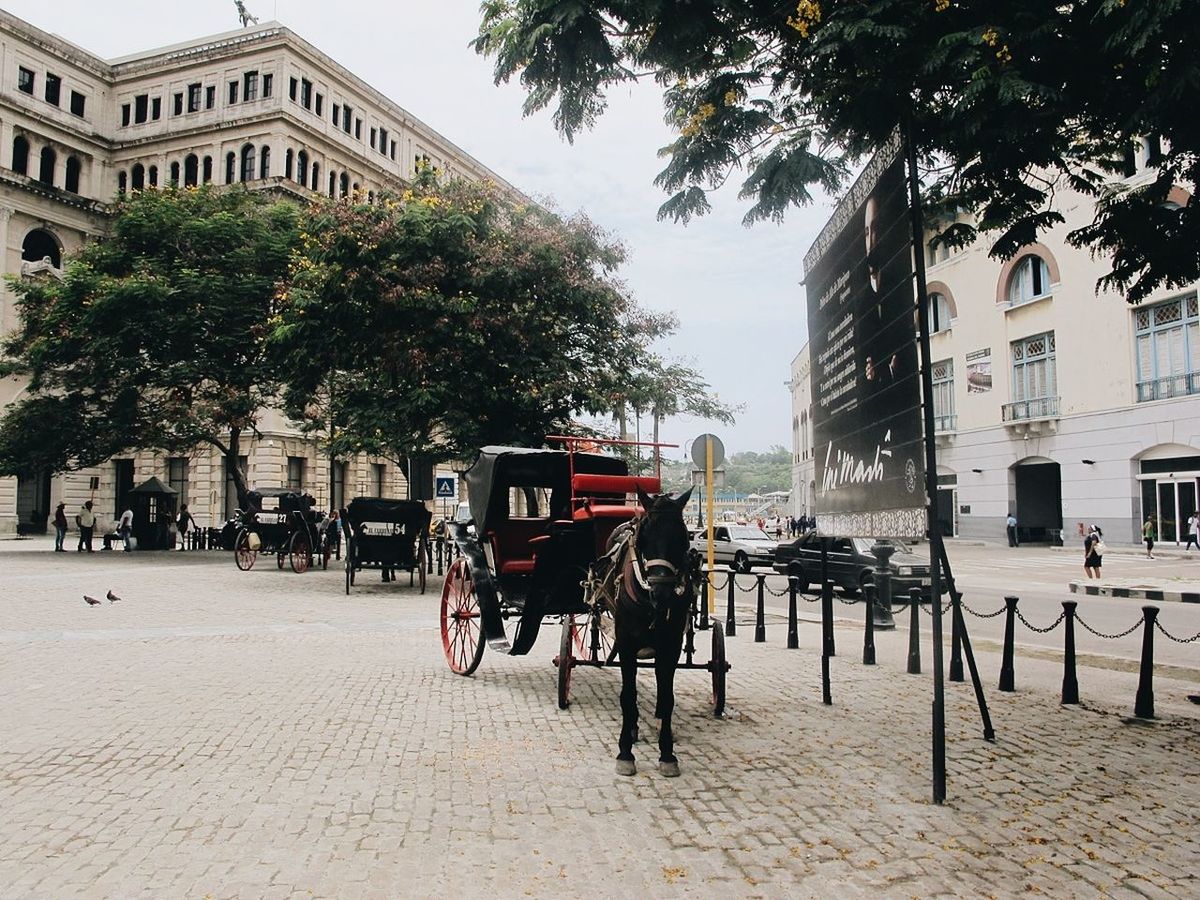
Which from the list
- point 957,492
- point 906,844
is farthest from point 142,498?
point 957,492

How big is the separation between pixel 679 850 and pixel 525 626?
3751 mm

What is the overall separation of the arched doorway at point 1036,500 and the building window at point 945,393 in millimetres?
4351

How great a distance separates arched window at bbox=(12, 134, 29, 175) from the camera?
49.5 meters

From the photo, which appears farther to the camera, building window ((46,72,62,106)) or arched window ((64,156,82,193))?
arched window ((64,156,82,193))

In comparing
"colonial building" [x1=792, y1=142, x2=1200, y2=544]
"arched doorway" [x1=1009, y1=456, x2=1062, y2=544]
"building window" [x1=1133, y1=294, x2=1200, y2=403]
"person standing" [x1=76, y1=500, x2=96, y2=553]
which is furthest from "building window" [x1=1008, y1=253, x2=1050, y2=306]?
"person standing" [x1=76, y1=500, x2=96, y2=553]

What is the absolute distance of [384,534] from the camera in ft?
56.3

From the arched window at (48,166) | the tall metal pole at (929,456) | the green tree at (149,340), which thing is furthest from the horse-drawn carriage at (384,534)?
the arched window at (48,166)

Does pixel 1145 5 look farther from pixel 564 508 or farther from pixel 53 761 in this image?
pixel 53 761

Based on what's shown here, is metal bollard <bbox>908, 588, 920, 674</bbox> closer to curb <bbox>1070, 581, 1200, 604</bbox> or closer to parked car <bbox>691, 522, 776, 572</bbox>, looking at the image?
curb <bbox>1070, 581, 1200, 604</bbox>

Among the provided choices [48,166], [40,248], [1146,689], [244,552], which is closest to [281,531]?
[244,552]

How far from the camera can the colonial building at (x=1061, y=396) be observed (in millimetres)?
30891

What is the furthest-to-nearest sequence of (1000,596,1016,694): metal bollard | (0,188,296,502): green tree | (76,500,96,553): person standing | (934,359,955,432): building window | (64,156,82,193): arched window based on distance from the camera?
(64,156,82,193): arched window → (934,359,955,432): building window → (76,500,96,553): person standing → (0,188,296,502): green tree → (1000,596,1016,694): metal bollard

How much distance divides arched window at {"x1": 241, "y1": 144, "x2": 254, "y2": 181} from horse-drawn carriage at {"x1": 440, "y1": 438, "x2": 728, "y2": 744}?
5023 centimetres

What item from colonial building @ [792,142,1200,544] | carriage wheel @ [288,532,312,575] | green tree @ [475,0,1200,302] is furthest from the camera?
colonial building @ [792,142,1200,544]
